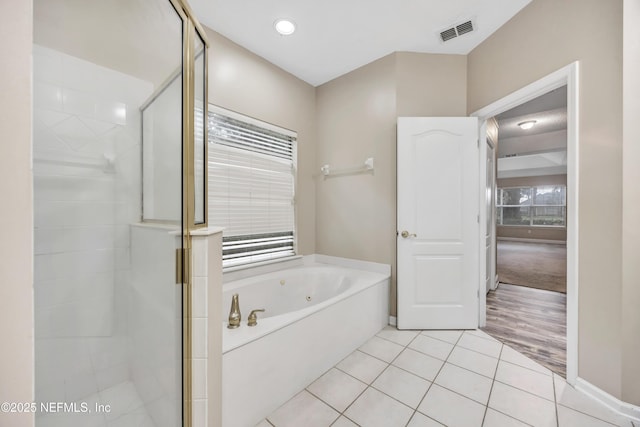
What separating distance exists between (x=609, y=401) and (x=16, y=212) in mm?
2572

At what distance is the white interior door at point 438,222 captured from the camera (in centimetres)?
225

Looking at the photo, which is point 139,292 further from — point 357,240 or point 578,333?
point 578,333

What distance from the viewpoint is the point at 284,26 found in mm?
2035

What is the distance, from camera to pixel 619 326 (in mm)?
1351

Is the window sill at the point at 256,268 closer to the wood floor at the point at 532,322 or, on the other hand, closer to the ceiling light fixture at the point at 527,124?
the wood floor at the point at 532,322

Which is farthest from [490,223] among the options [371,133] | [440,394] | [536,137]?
[536,137]

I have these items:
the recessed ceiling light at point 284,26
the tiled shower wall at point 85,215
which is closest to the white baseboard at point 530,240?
the recessed ceiling light at point 284,26

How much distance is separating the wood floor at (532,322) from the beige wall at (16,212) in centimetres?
263

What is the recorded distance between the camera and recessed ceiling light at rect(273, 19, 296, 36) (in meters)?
1.99

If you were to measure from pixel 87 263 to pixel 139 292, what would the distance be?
0.29 metres

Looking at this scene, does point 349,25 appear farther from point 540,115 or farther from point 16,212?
point 540,115

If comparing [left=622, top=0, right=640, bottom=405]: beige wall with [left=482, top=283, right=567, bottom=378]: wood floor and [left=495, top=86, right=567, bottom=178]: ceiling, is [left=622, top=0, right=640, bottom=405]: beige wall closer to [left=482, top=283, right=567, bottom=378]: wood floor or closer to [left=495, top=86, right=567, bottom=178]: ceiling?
[left=482, top=283, right=567, bottom=378]: wood floor

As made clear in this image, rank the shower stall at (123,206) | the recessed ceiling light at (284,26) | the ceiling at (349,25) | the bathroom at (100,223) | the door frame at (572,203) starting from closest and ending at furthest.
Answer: the bathroom at (100,223) → the shower stall at (123,206) → the door frame at (572,203) → the ceiling at (349,25) → the recessed ceiling light at (284,26)

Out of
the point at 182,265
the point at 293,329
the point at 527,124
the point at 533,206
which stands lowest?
the point at 293,329
